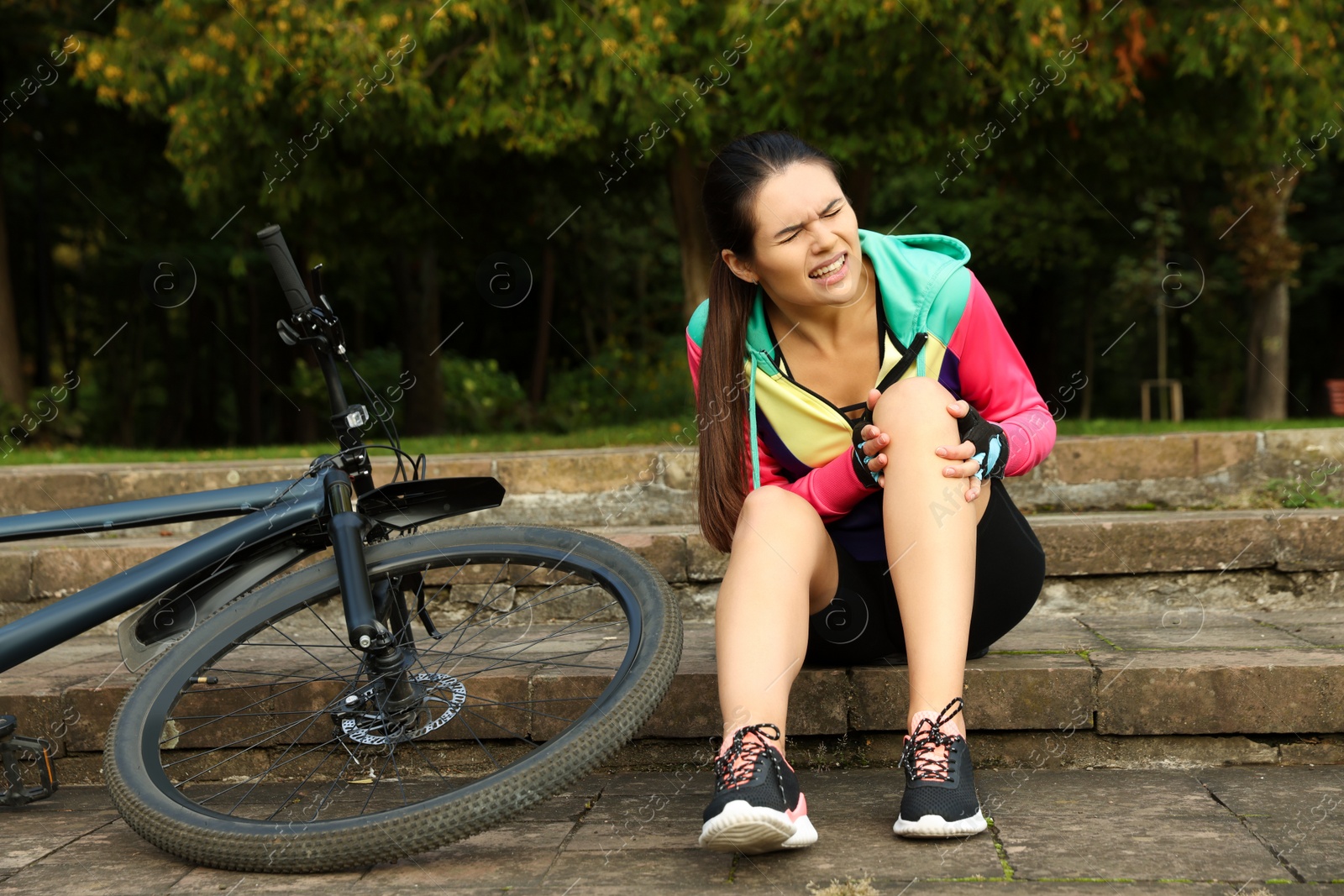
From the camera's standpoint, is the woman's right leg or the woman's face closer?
the woman's right leg

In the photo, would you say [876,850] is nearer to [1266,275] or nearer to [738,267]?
[738,267]

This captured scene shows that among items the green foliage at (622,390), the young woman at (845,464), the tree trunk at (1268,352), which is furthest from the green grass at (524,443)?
the tree trunk at (1268,352)

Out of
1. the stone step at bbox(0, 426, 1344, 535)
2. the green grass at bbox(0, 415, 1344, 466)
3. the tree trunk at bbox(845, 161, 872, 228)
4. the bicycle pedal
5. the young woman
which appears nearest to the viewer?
the young woman

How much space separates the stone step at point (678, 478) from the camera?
4055 mm

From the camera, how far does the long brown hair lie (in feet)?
7.56

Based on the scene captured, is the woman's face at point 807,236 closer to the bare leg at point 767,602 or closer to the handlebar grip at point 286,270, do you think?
the bare leg at point 767,602

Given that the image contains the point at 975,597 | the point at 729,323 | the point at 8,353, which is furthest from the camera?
the point at 8,353

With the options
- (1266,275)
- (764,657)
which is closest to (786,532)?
(764,657)

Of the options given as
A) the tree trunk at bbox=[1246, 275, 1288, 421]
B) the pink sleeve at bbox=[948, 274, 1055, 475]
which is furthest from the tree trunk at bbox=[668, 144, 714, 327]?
the tree trunk at bbox=[1246, 275, 1288, 421]

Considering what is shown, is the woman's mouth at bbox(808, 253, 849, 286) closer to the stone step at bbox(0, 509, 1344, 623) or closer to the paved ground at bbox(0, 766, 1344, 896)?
the paved ground at bbox(0, 766, 1344, 896)

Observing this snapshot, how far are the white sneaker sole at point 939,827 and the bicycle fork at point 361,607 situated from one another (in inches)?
37.5

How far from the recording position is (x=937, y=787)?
1.95 metres

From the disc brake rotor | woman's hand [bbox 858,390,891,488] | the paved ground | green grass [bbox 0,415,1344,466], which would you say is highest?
woman's hand [bbox 858,390,891,488]

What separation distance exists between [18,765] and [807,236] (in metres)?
1.92
